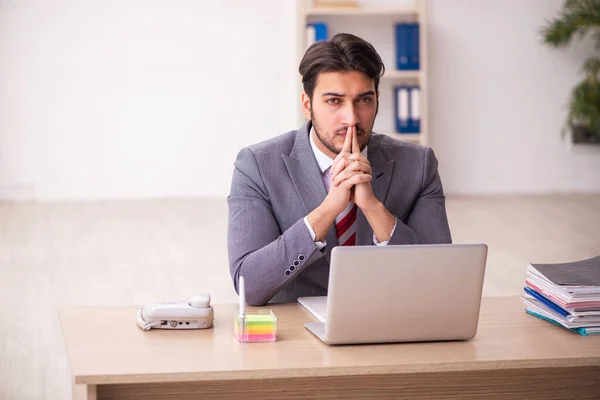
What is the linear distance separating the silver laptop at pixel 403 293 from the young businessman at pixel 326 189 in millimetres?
420

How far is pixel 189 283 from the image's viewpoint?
4941mm

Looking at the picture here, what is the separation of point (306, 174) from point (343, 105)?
226 millimetres

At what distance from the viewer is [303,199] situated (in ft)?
7.86

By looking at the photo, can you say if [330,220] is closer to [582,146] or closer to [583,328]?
[583,328]

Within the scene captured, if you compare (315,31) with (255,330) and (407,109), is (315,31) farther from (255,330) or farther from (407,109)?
(255,330)

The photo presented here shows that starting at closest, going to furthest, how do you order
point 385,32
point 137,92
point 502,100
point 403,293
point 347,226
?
point 403,293
point 347,226
point 137,92
point 385,32
point 502,100

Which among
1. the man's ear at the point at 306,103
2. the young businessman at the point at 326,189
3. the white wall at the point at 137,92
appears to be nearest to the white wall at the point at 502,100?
the white wall at the point at 137,92

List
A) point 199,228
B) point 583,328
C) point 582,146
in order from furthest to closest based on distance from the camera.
→ point 582,146
point 199,228
point 583,328

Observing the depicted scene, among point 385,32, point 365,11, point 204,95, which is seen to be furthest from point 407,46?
point 204,95

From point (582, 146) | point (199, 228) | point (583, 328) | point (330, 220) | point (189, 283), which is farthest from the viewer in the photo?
point (582, 146)

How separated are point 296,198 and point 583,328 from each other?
809 mm

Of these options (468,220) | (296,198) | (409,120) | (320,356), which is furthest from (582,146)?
(320,356)

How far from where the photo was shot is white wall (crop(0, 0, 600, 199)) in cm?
822

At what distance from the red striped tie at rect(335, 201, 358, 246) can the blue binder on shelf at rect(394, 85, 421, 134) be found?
600 centimetres
